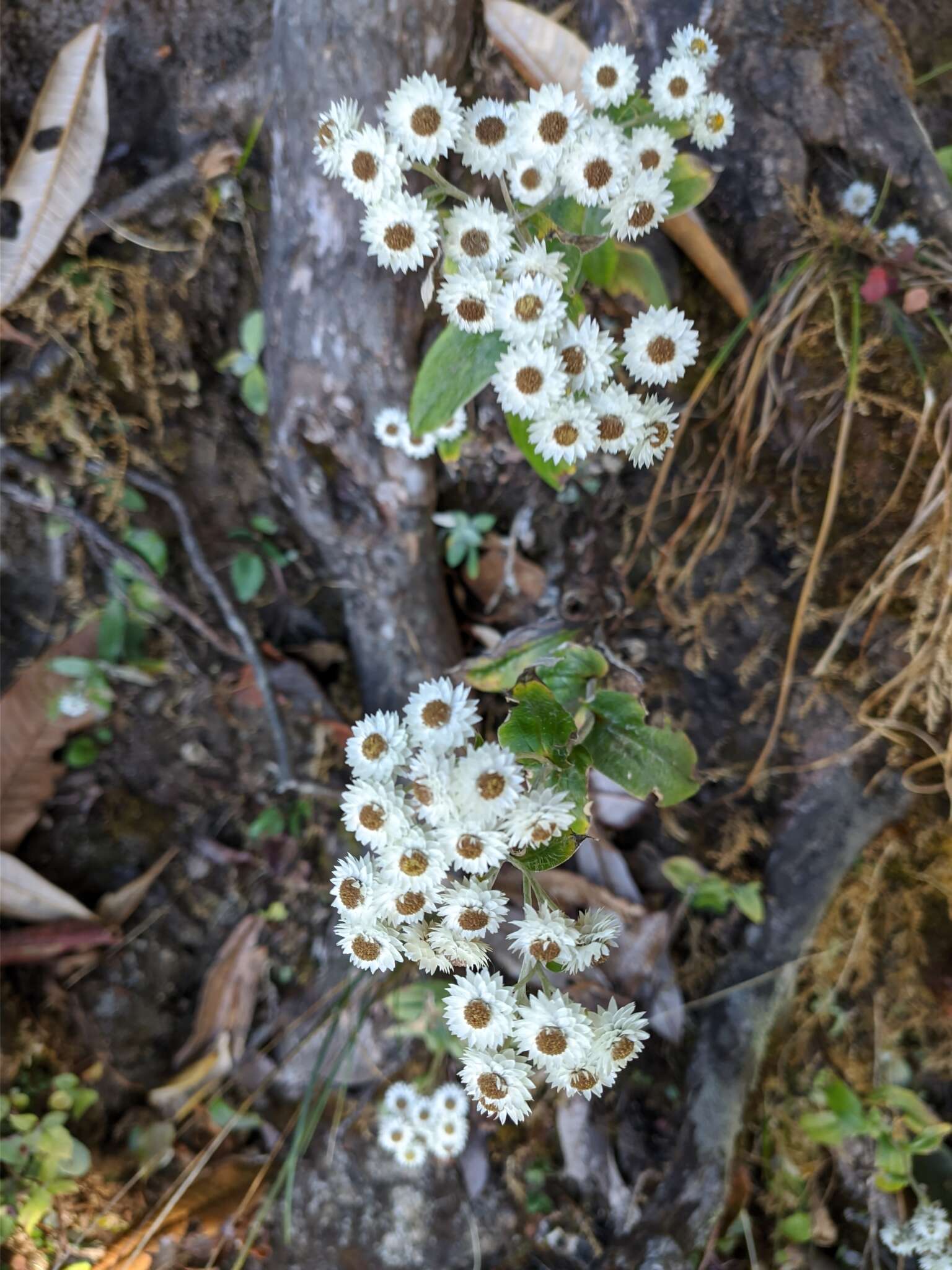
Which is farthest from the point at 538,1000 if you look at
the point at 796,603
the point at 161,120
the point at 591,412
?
the point at 161,120

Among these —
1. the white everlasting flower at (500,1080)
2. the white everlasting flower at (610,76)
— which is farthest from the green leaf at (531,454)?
the white everlasting flower at (500,1080)

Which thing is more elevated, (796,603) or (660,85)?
(660,85)

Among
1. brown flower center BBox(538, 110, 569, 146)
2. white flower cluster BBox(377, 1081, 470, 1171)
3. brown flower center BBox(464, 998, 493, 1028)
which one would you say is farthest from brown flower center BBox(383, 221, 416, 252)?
white flower cluster BBox(377, 1081, 470, 1171)

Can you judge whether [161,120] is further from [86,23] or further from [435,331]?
[435,331]

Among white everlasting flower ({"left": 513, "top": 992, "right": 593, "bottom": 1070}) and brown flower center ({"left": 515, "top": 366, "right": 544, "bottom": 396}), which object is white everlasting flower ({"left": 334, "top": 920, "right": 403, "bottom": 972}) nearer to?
white everlasting flower ({"left": 513, "top": 992, "right": 593, "bottom": 1070})

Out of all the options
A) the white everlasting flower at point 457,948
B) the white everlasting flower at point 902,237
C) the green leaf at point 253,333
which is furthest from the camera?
the green leaf at point 253,333

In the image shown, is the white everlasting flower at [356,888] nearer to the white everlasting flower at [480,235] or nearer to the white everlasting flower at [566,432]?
the white everlasting flower at [566,432]

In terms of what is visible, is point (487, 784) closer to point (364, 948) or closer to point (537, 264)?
→ point (364, 948)
